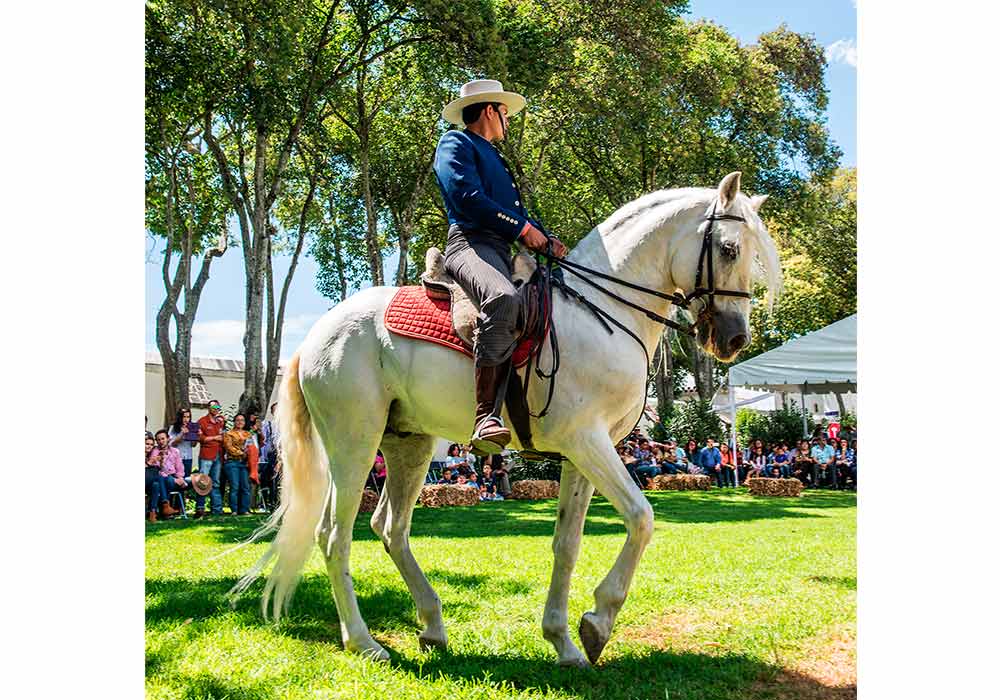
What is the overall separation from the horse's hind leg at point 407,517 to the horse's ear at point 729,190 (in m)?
2.32

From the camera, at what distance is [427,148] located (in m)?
23.3

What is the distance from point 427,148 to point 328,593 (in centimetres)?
1891

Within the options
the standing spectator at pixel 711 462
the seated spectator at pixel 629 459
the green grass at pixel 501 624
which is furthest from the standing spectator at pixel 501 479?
the green grass at pixel 501 624

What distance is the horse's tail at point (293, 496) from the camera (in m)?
4.89

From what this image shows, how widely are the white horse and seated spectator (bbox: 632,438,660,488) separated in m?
14.8

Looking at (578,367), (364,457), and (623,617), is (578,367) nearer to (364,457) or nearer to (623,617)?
(364,457)

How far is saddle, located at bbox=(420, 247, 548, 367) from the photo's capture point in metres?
4.36

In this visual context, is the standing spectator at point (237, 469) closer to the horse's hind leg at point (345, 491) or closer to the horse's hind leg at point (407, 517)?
the horse's hind leg at point (407, 517)

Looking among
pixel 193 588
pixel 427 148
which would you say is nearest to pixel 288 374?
pixel 193 588

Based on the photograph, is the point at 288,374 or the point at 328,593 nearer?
the point at 288,374

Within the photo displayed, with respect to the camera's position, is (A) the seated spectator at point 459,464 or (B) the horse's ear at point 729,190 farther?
(A) the seated spectator at point 459,464

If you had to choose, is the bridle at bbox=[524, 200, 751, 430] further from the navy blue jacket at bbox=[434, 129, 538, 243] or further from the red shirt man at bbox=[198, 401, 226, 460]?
the red shirt man at bbox=[198, 401, 226, 460]

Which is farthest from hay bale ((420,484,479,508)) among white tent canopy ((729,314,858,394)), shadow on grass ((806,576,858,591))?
shadow on grass ((806,576,858,591))

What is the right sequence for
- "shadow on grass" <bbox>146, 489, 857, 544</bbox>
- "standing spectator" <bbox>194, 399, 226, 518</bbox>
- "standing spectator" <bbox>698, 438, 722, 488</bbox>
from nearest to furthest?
"shadow on grass" <bbox>146, 489, 857, 544</bbox>, "standing spectator" <bbox>194, 399, 226, 518</bbox>, "standing spectator" <bbox>698, 438, 722, 488</bbox>
